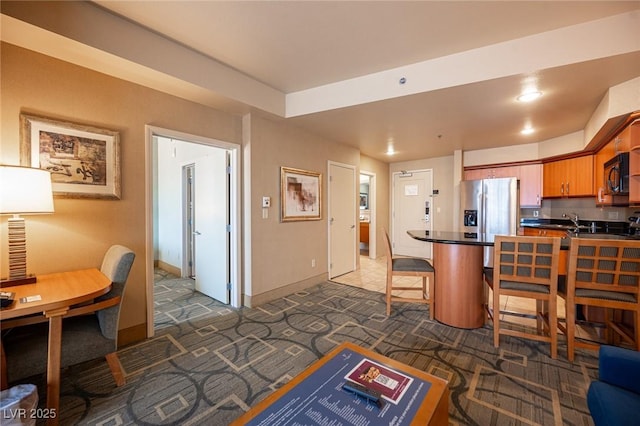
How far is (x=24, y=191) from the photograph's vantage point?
5.75ft

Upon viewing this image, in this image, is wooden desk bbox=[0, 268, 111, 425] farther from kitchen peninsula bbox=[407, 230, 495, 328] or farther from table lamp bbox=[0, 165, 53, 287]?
kitchen peninsula bbox=[407, 230, 495, 328]

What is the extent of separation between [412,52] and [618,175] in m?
2.65

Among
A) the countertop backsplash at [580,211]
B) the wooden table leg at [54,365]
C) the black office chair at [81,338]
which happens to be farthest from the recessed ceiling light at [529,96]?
the wooden table leg at [54,365]

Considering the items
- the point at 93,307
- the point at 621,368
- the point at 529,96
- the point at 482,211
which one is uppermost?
the point at 529,96

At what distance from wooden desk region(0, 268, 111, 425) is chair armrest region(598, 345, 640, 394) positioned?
2.90m

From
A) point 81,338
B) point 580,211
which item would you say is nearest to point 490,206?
point 580,211

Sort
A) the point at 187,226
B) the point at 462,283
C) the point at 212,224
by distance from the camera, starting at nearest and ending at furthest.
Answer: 1. the point at 462,283
2. the point at 212,224
3. the point at 187,226

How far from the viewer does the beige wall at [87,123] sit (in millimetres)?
2000

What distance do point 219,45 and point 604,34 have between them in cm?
327

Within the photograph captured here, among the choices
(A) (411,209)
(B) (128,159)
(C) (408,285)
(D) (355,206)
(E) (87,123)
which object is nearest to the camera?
(E) (87,123)

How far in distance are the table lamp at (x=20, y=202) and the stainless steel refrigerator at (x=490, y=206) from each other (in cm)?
553

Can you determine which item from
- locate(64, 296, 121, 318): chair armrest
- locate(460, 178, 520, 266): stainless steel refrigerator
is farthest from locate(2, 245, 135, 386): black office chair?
locate(460, 178, 520, 266): stainless steel refrigerator

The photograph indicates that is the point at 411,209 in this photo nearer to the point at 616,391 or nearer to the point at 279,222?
the point at 279,222

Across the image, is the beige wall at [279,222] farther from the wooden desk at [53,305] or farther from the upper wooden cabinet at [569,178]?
the upper wooden cabinet at [569,178]
